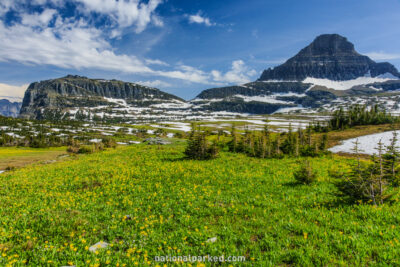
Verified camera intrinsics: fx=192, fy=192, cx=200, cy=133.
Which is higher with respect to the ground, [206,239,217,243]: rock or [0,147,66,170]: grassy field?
[206,239,217,243]: rock

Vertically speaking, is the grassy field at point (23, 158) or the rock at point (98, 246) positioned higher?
the rock at point (98, 246)

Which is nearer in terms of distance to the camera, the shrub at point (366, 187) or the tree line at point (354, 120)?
the shrub at point (366, 187)

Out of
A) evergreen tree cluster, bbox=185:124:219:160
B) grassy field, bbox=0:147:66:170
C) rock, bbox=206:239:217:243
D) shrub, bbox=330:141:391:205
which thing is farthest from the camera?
grassy field, bbox=0:147:66:170

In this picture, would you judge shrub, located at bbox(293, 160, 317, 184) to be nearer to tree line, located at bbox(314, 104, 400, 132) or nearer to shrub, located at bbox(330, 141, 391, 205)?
shrub, located at bbox(330, 141, 391, 205)

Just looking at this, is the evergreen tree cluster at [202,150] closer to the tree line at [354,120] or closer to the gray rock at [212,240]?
the gray rock at [212,240]

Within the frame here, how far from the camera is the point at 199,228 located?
7.98 metres

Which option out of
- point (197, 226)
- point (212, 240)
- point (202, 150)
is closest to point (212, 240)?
point (212, 240)

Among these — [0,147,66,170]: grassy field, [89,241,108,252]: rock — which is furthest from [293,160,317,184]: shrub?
[0,147,66,170]: grassy field

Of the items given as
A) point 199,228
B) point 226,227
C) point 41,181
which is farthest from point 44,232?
point 41,181

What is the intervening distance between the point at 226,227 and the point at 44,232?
7344mm

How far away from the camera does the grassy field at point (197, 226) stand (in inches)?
229

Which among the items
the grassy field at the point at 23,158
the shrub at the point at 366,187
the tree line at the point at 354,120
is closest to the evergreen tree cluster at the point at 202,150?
the shrub at the point at 366,187

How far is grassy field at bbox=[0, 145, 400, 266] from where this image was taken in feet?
19.1

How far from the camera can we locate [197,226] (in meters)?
8.05
